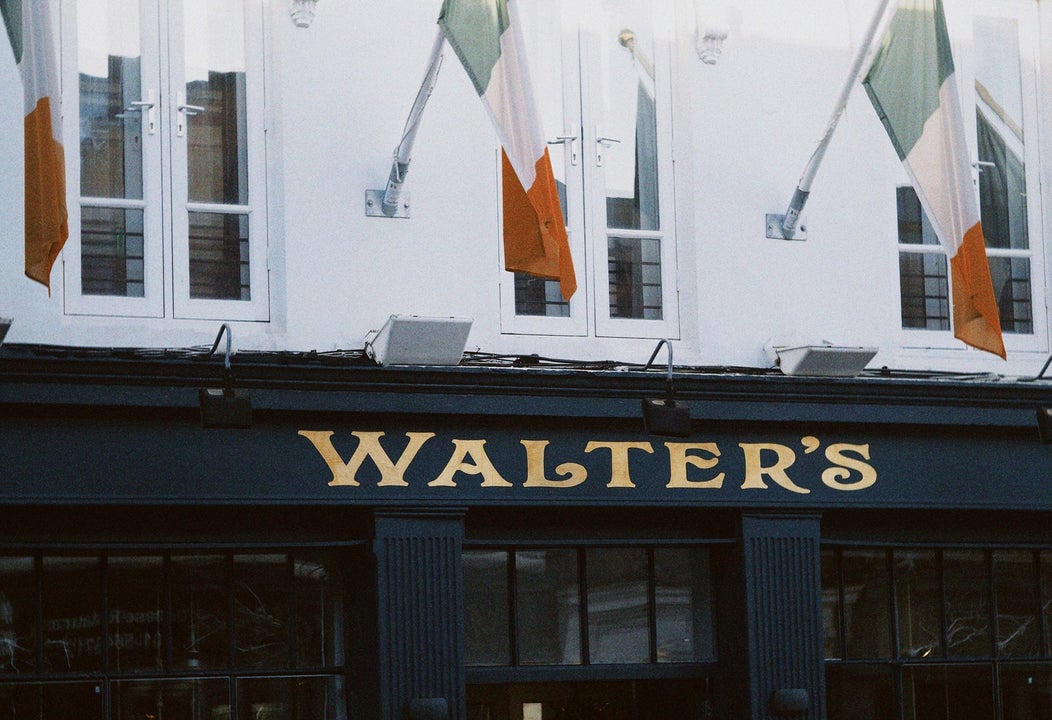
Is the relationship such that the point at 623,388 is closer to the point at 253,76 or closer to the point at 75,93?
the point at 253,76

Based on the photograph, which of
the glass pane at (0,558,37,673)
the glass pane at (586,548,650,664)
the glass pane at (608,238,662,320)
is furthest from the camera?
the glass pane at (608,238,662,320)

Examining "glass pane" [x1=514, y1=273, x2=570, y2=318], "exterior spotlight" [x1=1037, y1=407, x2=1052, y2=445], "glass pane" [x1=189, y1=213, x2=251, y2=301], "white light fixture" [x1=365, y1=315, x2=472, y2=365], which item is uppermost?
"glass pane" [x1=189, y1=213, x2=251, y2=301]

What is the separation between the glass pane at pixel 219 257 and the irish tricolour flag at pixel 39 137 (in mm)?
1476

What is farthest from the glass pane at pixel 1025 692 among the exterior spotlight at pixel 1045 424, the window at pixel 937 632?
the exterior spotlight at pixel 1045 424

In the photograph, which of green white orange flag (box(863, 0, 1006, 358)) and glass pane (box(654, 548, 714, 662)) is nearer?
green white orange flag (box(863, 0, 1006, 358))

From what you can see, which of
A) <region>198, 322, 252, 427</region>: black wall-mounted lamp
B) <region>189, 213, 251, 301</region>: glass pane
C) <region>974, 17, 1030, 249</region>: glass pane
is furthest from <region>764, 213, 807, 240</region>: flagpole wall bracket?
<region>198, 322, 252, 427</region>: black wall-mounted lamp

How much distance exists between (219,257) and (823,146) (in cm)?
400

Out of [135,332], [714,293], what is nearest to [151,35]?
[135,332]

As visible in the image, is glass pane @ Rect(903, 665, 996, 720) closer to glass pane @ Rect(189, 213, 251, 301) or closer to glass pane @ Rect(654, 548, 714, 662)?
glass pane @ Rect(654, 548, 714, 662)

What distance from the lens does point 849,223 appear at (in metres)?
11.3

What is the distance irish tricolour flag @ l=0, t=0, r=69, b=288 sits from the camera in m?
8.49

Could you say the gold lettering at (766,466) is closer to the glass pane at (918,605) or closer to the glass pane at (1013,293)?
the glass pane at (918,605)

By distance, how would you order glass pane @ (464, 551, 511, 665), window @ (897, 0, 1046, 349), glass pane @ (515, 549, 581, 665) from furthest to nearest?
window @ (897, 0, 1046, 349) < glass pane @ (515, 549, 581, 665) < glass pane @ (464, 551, 511, 665)

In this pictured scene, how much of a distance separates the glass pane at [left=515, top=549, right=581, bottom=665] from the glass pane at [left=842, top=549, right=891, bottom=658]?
77.6 inches
